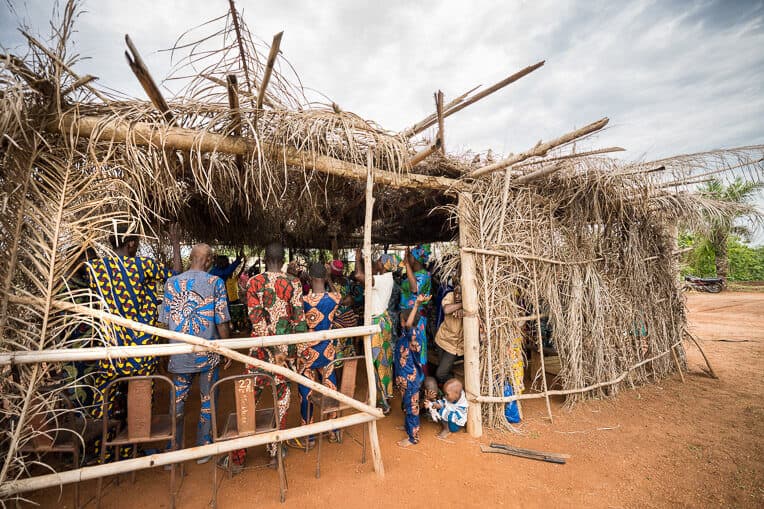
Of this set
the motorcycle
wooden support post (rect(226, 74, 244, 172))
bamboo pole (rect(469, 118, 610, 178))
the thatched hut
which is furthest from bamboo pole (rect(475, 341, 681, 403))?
the motorcycle

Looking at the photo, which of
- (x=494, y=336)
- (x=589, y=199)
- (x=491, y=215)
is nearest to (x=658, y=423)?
(x=494, y=336)

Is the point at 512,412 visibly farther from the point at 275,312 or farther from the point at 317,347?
the point at 275,312

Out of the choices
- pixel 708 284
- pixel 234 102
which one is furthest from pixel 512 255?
pixel 708 284

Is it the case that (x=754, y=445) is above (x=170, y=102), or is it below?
below

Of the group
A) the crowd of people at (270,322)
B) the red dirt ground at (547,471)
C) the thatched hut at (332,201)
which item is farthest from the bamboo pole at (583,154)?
the red dirt ground at (547,471)

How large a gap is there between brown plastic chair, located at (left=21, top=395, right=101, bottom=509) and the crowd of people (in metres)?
0.17

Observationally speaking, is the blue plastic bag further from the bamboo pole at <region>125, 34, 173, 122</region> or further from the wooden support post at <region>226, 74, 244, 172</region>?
the bamboo pole at <region>125, 34, 173, 122</region>

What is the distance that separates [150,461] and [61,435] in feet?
3.14

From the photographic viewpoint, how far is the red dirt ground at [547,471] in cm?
253

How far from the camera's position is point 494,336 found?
145 inches

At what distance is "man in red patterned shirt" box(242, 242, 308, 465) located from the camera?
2971mm

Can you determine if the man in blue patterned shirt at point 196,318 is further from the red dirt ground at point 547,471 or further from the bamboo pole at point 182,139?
the bamboo pole at point 182,139

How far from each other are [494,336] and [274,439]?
2.63 m

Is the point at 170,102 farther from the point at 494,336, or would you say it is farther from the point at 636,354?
the point at 636,354
